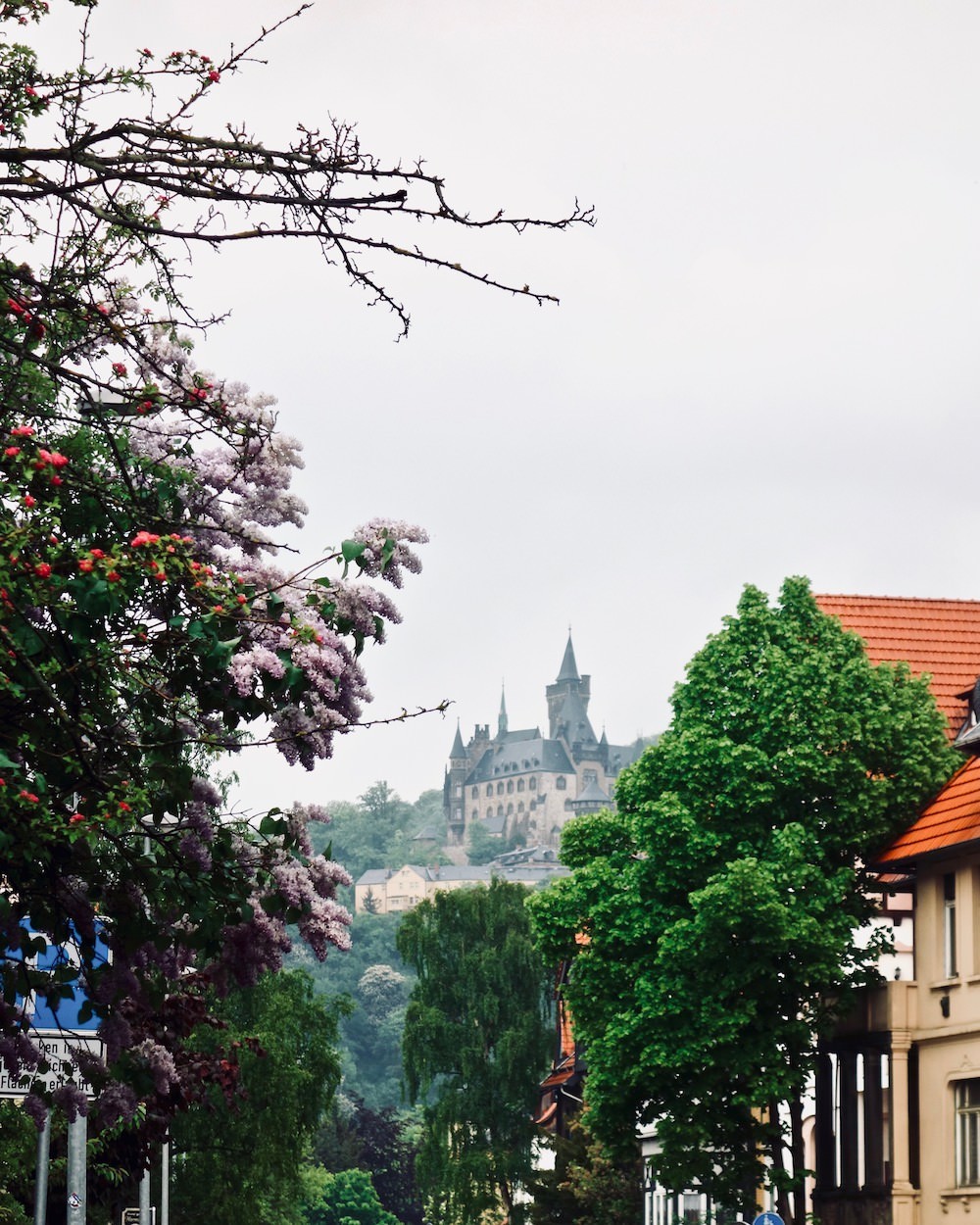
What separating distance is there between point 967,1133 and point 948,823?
449 centimetres

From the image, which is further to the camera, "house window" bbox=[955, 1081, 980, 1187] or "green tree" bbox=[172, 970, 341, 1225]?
"green tree" bbox=[172, 970, 341, 1225]

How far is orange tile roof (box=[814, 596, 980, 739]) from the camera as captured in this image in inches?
1571

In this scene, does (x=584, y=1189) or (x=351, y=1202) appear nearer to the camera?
(x=584, y=1189)

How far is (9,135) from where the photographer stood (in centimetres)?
1060

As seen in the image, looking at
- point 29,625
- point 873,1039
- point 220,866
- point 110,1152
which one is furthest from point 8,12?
point 873,1039

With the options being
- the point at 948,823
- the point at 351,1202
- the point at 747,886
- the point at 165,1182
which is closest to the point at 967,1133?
the point at 948,823

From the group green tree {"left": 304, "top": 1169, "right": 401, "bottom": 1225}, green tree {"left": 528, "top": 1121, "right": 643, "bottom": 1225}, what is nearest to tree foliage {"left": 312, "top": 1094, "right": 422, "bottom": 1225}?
green tree {"left": 304, "top": 1169, "right": 401, "bottom": 1225}

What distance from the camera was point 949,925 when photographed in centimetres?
3500

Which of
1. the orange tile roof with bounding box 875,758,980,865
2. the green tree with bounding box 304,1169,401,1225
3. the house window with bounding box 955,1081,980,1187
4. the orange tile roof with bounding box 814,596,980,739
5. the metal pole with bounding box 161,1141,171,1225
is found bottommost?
the green tree with bounding box 304,1169,401,1225

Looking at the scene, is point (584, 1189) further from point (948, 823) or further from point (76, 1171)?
point (76, 1171)

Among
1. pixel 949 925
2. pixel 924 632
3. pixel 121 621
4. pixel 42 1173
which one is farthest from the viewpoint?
pixel 924 632

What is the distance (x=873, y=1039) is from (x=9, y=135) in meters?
28.1

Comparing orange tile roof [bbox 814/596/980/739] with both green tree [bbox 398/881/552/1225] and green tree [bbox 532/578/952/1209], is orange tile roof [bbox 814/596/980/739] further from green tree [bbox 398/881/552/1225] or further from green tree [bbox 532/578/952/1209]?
green tree [bbox 398/881/552/1225]

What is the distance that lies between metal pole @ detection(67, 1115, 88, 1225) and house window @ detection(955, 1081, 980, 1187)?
48.0ft
